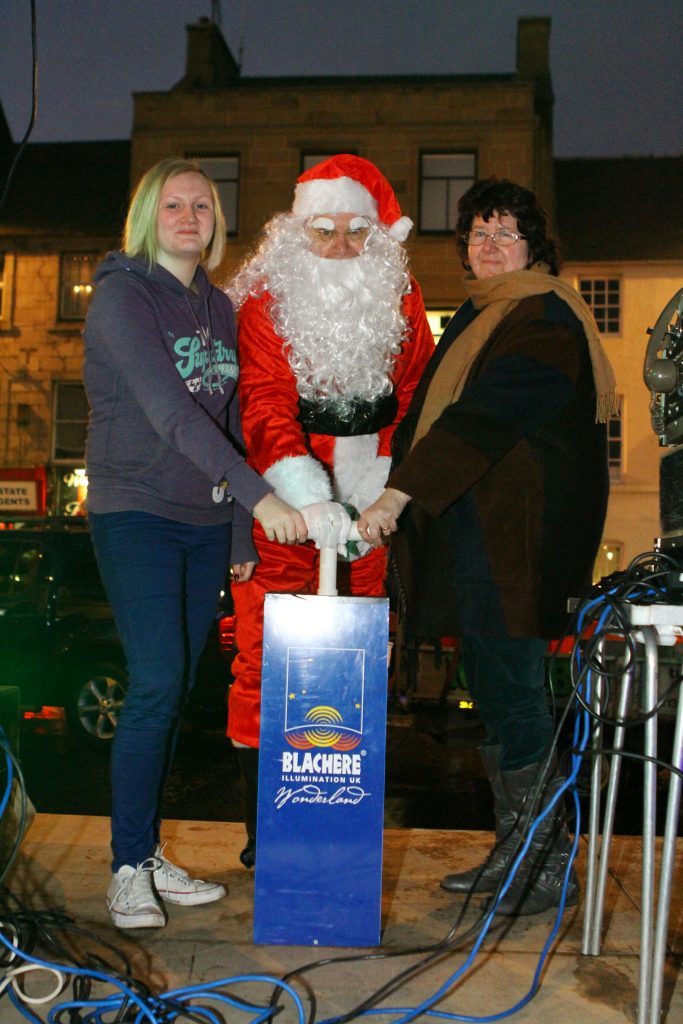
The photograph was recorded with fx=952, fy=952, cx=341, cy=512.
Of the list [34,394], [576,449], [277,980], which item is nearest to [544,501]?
[576,449]

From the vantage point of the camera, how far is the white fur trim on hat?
3305 mm

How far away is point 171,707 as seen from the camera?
105 inches

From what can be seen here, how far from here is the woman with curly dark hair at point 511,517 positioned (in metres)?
2.67

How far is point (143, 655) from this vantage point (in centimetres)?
264

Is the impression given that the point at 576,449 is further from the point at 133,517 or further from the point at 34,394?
the point at 34,394

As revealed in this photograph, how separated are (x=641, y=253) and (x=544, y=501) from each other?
21.2m

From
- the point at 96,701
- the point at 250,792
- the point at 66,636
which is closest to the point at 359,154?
the point at 66,636

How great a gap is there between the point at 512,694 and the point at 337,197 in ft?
5.84

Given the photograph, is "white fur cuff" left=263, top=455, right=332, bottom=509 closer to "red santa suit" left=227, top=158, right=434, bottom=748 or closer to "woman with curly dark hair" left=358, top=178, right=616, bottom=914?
"red santa suit" left=227, top=158, right=434, bottom=748

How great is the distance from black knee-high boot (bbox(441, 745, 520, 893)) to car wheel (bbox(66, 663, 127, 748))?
4.57 meters

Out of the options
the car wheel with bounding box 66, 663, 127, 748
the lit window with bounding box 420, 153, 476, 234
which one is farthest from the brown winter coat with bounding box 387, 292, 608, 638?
the lit window with bounding box 420, 153, 476, 234

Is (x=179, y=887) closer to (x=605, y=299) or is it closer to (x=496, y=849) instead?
(x=496, y=849)

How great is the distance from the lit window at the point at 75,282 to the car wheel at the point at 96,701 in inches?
617

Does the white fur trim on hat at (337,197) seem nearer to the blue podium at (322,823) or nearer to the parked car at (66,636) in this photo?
the blue podium at (322,823)
